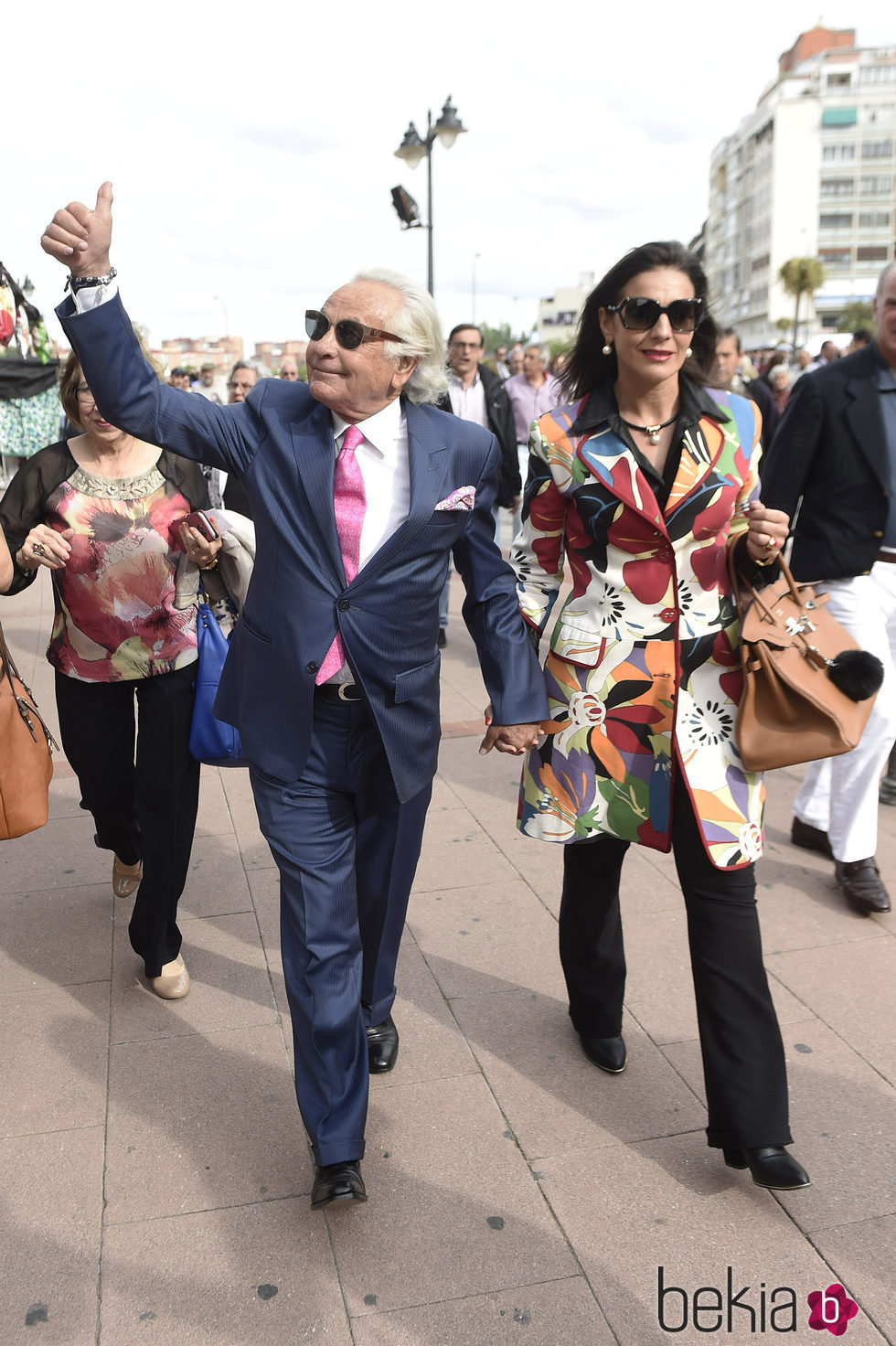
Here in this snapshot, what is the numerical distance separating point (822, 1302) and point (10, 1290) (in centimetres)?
165

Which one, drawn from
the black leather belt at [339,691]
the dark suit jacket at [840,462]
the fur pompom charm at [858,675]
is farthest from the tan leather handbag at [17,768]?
the dark suit jacket at [840,462]

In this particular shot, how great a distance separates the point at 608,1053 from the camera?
3072mm

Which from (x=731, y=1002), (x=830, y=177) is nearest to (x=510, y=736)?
(x=731, y=1002)

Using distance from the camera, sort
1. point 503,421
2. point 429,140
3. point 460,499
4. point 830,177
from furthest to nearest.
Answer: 1. point 830,177
2. point 429,140
3. point 503,421
4. point 460,499

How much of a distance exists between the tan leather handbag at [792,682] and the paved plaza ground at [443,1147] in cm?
99

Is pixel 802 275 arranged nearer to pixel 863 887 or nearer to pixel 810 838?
pixel 810 838

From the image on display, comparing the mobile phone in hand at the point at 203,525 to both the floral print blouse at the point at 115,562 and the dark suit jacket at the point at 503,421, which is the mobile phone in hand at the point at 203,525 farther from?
the dark suit jacket at the point at 503,421

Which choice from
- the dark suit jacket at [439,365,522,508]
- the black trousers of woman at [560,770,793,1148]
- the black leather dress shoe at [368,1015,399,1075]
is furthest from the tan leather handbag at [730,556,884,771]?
the dark suit jacket at [439,365,522,508]

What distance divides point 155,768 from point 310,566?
1.25 meters

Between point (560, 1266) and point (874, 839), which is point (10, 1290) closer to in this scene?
point (560, 1266)

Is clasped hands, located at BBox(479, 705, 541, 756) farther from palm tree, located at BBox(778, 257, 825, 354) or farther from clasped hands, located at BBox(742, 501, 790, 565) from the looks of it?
palm tree, located at BBox(778, 257, 825, 354)

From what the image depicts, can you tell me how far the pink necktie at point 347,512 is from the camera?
2486mm

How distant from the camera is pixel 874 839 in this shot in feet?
13.3

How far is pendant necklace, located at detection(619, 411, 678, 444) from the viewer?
2688 mm
